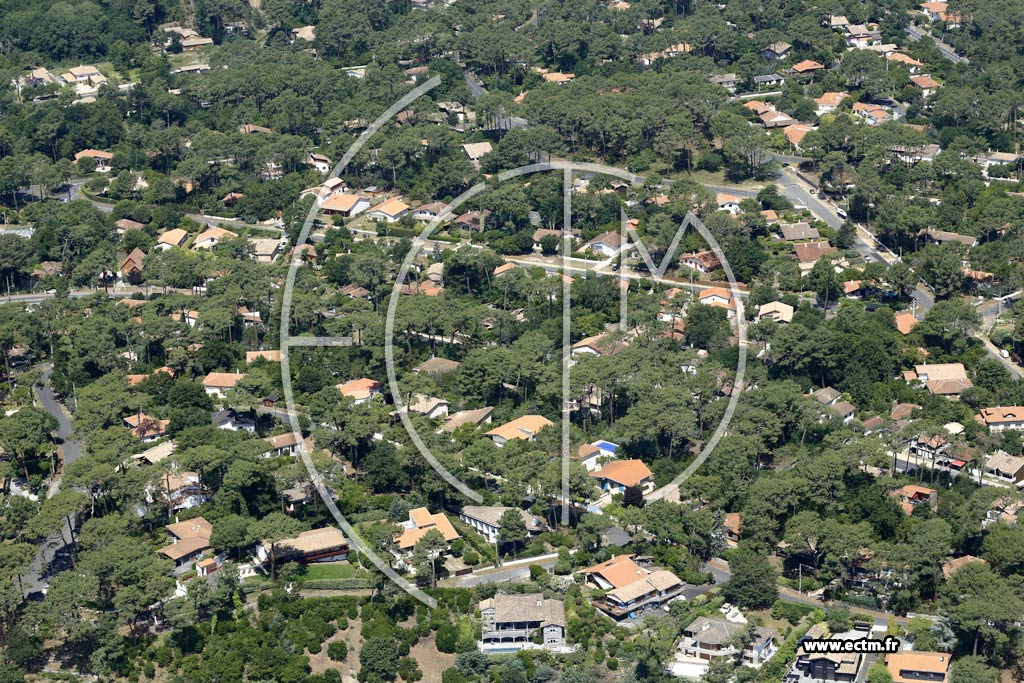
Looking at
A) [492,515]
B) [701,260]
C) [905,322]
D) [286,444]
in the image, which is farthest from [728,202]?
[492,515]

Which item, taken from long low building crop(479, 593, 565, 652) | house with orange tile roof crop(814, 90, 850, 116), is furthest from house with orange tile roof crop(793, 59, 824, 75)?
long low building crop(479, 593, 565, 652)

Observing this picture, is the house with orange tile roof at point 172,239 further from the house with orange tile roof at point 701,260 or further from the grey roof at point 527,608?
the grey roof at point 527,608

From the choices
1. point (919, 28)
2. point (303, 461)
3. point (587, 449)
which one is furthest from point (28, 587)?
point (919, 28)

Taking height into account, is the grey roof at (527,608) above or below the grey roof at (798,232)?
above

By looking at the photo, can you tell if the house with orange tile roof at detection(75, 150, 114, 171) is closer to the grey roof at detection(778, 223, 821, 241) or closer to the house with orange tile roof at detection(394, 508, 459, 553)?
the grey roof at detection(778, 223, 821, 241)

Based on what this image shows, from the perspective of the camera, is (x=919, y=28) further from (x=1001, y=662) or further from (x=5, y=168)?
(x=1001, y=662)

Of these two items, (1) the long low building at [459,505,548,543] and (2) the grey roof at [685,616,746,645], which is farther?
(1) the long low building at [459,505,548,543]

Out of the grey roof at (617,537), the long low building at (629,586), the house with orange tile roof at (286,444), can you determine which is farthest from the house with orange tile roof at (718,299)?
the long low building at (629,586)
